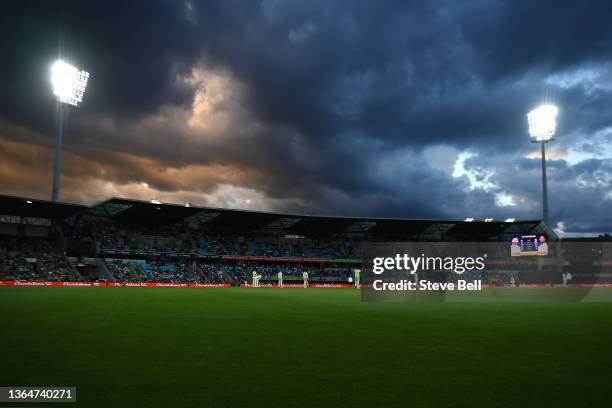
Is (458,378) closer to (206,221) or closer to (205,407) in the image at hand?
(205,407)

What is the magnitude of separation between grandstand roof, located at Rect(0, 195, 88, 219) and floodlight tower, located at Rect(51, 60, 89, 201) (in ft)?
5.36

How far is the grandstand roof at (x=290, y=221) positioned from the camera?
210 ft

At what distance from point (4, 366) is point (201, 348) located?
293 centimetres

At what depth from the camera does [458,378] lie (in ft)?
18.6

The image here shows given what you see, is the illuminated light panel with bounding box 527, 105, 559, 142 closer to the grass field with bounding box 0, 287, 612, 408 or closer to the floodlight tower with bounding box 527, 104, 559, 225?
the floodlight tower with bounding box 527, 104, 559, 225

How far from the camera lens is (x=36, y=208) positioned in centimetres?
5566

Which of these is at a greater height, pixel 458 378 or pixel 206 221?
pixel 206 221

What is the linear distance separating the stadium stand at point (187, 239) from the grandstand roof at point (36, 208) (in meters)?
0.11

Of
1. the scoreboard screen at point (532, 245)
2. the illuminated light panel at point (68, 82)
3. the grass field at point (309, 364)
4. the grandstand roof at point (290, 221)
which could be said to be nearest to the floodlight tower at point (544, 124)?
the scoreboard screen at point (532, 245)

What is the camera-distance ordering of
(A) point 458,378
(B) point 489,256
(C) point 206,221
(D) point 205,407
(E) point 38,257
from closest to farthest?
(D) point 205,407
(A) point 458,378
(E) point 38,257
(B) point 489,256
(C) point 206,221

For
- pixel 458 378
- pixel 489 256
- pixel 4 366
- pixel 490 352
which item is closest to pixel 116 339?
pixel 4 366

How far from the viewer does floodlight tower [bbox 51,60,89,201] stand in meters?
52.3

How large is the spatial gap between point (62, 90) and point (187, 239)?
A: 29539 mm

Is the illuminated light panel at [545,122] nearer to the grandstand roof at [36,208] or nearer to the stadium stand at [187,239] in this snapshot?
the stadium stand at [187,239]
